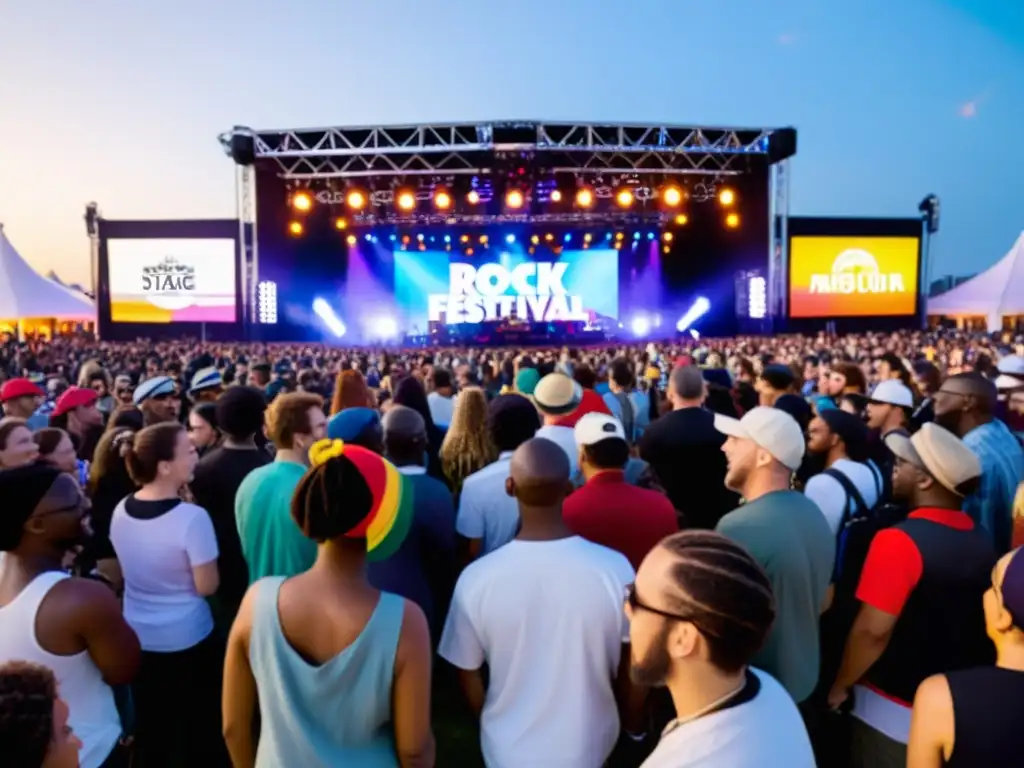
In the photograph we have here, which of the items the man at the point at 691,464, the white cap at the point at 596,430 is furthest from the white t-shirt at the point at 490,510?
the man at the point at 691,464

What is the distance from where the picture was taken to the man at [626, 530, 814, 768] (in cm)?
115

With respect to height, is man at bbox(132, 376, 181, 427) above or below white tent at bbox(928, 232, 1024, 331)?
below

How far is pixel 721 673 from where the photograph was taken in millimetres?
1226

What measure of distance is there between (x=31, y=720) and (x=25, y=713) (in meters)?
0.02

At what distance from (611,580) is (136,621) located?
183cm

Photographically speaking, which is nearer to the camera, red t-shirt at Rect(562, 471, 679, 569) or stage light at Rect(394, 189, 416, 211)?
red t-shirt at Rect(562, 471, 679, 569)

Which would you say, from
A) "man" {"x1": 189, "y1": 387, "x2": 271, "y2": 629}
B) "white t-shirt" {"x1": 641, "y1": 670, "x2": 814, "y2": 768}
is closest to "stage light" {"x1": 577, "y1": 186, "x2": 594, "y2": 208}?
"man" {"x1": 189, "y1": 387, "x2": 271, "y2": 629}

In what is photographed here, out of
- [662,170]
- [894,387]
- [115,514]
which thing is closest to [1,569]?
[115,514]

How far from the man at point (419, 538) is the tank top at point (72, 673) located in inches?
38.7

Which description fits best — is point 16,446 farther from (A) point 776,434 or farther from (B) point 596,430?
(A) point 776,434

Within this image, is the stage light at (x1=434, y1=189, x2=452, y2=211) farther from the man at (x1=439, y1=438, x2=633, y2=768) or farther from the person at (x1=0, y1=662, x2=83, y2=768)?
the person at (x1=0, y1=662, x2=83, y2=768)

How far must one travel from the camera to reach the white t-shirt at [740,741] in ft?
3.69

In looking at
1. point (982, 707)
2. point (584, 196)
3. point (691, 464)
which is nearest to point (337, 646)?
point (982, 707)

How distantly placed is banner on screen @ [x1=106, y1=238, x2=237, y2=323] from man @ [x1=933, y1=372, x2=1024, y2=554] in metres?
21.0
